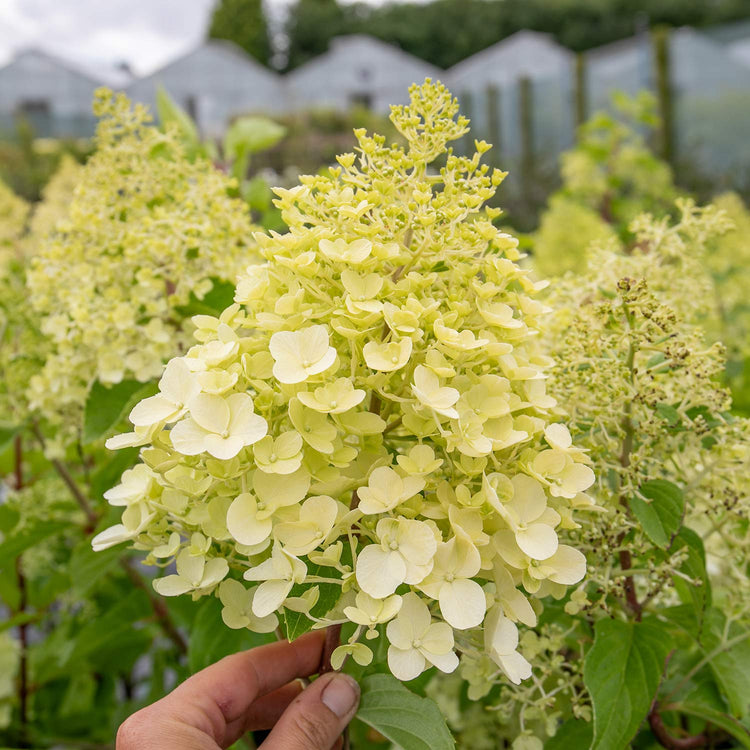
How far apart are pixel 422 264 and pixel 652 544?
0.33 m

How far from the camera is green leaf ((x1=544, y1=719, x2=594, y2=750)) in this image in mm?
726

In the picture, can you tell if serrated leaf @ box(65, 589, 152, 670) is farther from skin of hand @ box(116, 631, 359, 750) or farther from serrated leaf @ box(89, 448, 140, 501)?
skin of hand @ box(116, 631, 359, 750)

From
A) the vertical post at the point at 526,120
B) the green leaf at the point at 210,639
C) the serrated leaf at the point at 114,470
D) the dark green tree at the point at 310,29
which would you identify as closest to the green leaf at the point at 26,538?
the serrated leaf at the point at 114,470

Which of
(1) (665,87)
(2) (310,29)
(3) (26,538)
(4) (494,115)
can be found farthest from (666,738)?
(2) (310,29)

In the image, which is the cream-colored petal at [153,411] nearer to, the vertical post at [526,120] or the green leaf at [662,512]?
the green leaf at [662,512]

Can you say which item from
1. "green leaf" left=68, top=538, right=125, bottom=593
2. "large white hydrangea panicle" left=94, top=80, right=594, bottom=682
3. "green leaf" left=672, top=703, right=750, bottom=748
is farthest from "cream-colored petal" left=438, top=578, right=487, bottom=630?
"green leaf" left=68, top=538, right=125, bottom=593

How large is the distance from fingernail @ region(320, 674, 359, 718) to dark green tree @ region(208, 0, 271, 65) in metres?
39.3

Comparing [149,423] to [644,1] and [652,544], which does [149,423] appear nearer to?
[652,544]

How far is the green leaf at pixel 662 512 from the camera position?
0.64 meters

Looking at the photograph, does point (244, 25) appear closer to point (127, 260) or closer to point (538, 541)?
point (127, 260)

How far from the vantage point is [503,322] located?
1.94ft

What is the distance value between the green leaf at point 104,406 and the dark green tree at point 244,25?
38904 mm

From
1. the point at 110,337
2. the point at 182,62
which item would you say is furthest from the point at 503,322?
the point at 182,62

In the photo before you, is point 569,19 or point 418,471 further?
point 569,19
